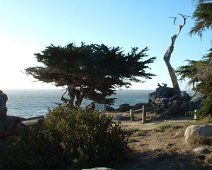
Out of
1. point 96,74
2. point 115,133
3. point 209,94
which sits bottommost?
point 115,133

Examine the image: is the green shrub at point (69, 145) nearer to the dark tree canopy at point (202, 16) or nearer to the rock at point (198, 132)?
the rock at point (198, 132)

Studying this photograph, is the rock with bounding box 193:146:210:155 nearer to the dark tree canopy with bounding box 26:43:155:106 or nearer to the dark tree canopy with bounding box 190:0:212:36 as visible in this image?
the dark tree canopy with bounding box 190:0:212:36

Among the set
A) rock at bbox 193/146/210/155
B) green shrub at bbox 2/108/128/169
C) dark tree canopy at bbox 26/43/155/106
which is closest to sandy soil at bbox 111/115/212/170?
rock at bbox 193/146/210/155

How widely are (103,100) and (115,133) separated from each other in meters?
23.9

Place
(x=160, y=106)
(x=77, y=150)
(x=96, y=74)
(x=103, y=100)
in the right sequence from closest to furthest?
1. (x=77, y=150)
2. (x=160, y=106)
3. (x=96, y=74)
4. (x=103, y=100)

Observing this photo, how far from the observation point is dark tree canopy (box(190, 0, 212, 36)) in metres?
18.1

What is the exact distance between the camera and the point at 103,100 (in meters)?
37.1

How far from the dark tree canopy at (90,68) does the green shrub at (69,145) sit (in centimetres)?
1834

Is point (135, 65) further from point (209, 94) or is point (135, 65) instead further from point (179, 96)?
point (209, 94)

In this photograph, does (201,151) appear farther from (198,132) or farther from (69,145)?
(69,145)

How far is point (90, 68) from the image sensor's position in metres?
31.8

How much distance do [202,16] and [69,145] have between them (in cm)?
905

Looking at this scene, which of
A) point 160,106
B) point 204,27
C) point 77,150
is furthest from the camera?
point 160,106

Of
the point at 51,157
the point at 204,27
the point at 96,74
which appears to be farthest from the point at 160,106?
the point at 51,157
